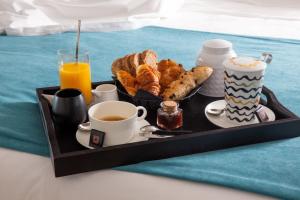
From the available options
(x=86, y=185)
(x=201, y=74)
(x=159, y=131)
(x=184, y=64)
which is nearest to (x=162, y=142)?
(x=159, y=131)

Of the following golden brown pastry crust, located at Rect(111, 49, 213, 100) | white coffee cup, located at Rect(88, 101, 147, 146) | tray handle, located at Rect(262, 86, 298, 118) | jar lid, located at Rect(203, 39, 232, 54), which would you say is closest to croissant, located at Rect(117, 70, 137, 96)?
golden brown pastry crust, located at Rect(111, 49, 213, 100)

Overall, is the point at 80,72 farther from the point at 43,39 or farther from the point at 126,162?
the point at 43,39

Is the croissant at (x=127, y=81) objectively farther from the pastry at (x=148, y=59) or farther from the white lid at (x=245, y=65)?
the white lid at (x=245, y=65)

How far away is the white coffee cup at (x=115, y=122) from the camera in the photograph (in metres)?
0.75

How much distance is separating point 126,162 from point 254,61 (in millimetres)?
348

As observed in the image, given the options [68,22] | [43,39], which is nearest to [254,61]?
[43,39]

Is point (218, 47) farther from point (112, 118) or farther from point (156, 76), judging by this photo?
point (112, 118)

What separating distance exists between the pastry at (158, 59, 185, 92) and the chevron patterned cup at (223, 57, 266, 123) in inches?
6.6

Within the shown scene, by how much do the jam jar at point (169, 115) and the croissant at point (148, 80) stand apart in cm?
8

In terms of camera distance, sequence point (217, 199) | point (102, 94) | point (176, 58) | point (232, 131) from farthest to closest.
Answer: point (176, 58) → point (102, 94) → point (232, 131) → point (217, 199)

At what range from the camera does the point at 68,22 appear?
1760 millimetres

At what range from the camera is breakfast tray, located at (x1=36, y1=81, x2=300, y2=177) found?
28.2 inches

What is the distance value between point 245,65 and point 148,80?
0.75 feet

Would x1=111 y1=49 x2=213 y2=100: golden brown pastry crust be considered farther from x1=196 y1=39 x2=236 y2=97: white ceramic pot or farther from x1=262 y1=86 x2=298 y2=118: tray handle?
x1=262 y1=86 x2=298 y2=118: tray handle
